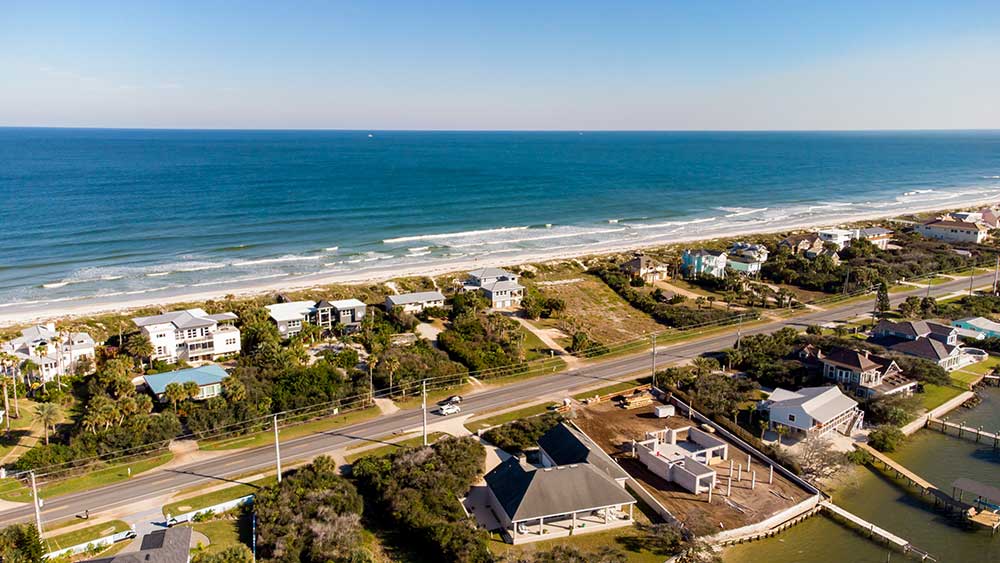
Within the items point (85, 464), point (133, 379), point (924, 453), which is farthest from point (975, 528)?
point (133, 379)

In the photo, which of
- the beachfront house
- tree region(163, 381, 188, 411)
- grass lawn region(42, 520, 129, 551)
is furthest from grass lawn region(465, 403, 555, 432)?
grass lawn region(42, 520, 129, 551)

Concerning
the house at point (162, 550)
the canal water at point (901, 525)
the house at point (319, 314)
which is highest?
the house at point (319, 314)

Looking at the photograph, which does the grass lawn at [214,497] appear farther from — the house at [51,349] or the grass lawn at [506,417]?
the house at [51,349]

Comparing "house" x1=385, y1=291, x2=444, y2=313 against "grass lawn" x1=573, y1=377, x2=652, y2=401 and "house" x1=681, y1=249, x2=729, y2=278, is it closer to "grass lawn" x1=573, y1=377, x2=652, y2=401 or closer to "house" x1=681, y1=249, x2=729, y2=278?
Result: "grass lawn" x1=573, y1=377, x2=652, y2=401

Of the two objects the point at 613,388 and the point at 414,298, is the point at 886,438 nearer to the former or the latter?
the point at 613,388

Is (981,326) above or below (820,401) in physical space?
above

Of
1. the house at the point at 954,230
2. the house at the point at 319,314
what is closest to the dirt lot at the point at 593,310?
the house at the point at 319,314

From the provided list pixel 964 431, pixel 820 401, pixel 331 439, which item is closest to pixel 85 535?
pixel 331 439
